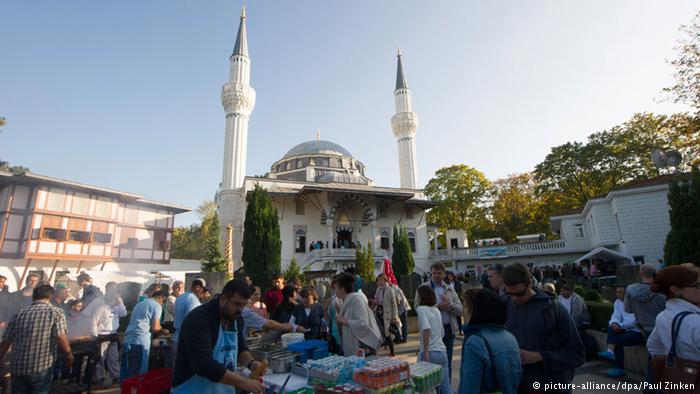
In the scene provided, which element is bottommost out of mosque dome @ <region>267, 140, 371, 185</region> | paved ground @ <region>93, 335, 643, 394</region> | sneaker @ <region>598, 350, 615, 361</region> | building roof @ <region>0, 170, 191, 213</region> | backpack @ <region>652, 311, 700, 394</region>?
paved ground @ <region>93, 335, 643, 394</region>

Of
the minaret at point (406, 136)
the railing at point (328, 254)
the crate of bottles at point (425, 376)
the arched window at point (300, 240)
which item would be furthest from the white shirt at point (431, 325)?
the minaret at point (406, 136)

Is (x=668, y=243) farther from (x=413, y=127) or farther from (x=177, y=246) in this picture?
(x=177, y=246)

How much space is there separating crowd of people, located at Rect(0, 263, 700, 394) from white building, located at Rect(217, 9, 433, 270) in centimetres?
1793

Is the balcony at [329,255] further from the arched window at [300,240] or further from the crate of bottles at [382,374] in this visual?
the crate of bottles at [382,374]

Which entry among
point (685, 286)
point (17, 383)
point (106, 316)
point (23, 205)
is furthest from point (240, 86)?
point (685, 286)

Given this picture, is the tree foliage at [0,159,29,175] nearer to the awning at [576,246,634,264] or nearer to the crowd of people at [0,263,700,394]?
the crowd of people at [0,263,700,394]

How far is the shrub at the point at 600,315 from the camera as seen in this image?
679 centimetres

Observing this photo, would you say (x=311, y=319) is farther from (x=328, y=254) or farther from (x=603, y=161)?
(x=603, y=161)

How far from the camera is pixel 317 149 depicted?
39969mm

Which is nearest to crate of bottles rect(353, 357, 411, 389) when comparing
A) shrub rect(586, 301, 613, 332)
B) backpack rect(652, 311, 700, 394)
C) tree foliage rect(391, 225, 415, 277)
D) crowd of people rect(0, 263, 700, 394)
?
crowd of people rect(0, 263, 700, 394)

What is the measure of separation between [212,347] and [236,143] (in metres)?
28.9

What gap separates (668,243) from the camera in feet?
32.9

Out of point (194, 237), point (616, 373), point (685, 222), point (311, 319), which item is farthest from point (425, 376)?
point (194, 237)

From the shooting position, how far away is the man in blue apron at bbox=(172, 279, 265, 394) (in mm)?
2229
